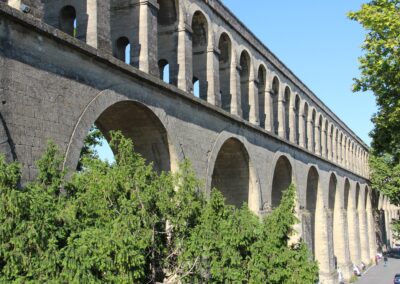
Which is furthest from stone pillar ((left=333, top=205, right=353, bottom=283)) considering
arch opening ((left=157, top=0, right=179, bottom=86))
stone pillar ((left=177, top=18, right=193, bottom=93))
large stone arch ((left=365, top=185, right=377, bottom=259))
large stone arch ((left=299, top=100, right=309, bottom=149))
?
arch opening ((left=157, top=0, right=179, bottom=86))

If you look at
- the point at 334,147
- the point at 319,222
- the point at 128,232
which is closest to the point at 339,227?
the point at 334,147

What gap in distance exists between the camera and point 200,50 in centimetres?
1527

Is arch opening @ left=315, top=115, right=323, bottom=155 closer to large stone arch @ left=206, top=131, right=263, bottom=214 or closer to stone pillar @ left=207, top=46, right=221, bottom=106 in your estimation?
large stone arch @ left=206, top=131, right=263, bottom=214

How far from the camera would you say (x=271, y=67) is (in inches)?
819

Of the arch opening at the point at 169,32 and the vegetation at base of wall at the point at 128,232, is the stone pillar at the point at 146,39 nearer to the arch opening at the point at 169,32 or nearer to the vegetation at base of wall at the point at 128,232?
the arch opening at the point at 169,32

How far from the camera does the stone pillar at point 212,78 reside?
14.9 metres

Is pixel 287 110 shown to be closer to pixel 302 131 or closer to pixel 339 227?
pixel 302 131

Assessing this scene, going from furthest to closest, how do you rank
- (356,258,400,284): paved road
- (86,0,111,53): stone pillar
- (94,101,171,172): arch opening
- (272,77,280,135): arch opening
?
(356,258,400,284): paved road < (272,77,280,135): arch opening < (94,101,171,172): arch opening < (86,0,111,53): stone pillar

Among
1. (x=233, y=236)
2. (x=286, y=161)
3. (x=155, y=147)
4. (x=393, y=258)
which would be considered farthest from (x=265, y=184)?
(x=393, y=258)

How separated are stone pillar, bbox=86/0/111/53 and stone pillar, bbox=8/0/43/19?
158 cm

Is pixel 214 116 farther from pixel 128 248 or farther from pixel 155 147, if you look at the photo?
pixel 128 248

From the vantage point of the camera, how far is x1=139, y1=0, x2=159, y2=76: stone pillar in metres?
11.2

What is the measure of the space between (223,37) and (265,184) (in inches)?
218

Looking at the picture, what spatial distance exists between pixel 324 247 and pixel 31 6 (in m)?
22.1
